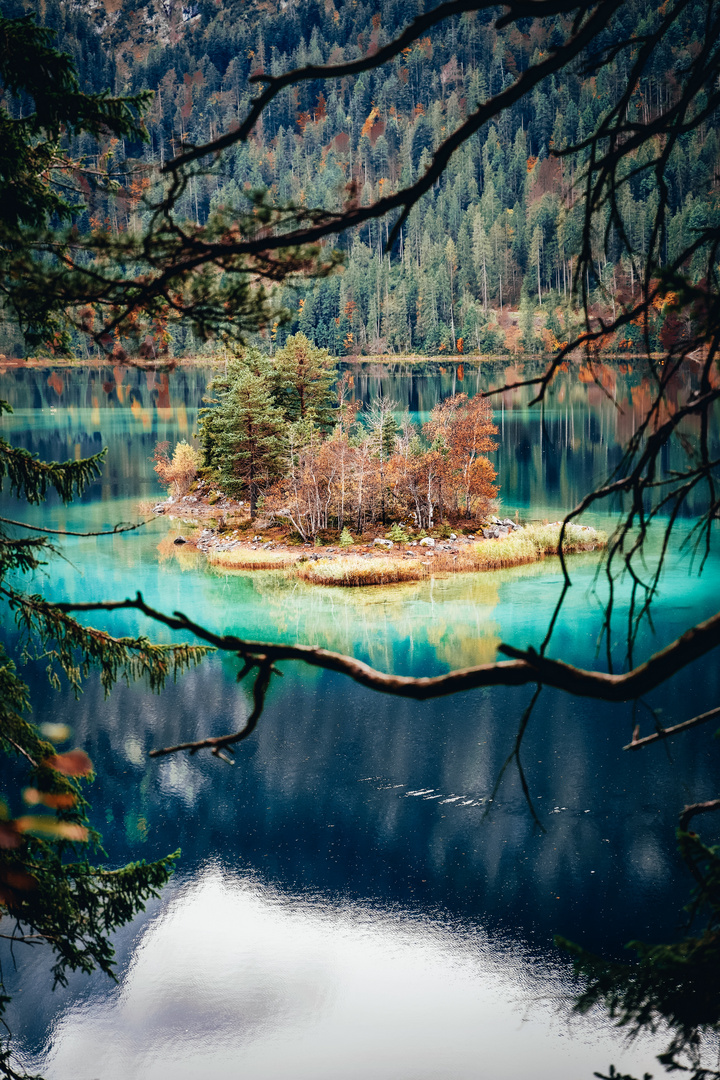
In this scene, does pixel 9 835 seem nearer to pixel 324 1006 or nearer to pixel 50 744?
pixel 50 744

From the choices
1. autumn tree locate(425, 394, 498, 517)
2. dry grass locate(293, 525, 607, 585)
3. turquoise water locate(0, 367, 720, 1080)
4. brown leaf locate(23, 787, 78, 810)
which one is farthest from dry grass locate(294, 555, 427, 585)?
brown leaf locate(23, 787, 78, 810)

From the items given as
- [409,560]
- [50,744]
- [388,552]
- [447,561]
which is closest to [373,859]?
[50,744]

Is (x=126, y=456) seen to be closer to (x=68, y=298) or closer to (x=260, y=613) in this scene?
(x=260, y=613)

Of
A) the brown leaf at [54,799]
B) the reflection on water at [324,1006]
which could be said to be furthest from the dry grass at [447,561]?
the brown leaf at [54,799]

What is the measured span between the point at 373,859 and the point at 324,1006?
256cm

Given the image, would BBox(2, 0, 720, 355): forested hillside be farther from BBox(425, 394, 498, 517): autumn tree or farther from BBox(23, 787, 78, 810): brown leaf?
BBox(23, 787, 78, 810): brown leaf

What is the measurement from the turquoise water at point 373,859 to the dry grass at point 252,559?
517cm

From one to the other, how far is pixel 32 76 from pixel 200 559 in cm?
2282

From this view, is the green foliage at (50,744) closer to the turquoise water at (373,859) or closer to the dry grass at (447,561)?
the turquoise water at (373,859)

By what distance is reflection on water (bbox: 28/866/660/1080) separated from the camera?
959cm

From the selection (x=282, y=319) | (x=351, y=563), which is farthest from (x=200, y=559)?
(x=282, y=319)

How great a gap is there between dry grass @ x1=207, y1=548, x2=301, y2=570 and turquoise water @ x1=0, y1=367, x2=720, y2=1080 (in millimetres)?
5166

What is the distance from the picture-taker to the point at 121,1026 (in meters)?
10.0

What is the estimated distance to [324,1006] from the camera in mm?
10312
